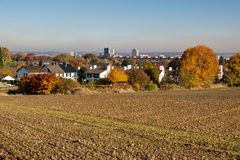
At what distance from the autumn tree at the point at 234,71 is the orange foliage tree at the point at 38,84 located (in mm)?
41889

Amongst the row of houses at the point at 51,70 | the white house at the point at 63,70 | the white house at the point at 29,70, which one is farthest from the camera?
the white house at the point at 63,70

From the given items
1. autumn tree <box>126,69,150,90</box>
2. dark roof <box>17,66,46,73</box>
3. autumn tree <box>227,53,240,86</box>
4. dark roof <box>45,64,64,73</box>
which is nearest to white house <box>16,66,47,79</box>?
dark roof <box>17,66,46,73</box>

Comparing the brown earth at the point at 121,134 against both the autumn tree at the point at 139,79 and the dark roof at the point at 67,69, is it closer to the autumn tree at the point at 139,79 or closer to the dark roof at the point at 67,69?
the autumn tree at the point at 139,79

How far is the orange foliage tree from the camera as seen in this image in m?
54.3

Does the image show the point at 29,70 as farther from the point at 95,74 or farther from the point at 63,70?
the point at 95,74

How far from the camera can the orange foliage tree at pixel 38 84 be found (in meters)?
54.3

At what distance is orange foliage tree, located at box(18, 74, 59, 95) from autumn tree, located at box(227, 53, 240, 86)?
137 feet

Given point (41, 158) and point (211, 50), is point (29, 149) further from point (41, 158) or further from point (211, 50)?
point (211, 50)

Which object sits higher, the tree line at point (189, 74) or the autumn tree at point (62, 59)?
the autumn tree at point (62, 59)

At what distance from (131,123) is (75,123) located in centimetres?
333

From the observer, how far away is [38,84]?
5450 cm

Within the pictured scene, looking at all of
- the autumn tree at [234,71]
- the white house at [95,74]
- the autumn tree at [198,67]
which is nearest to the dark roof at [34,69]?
the white house at [95,74]

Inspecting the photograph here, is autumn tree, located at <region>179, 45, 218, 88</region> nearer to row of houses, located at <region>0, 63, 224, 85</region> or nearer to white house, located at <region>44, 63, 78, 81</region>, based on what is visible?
row of houses, located at <region>0, 63, 224, 85</region>

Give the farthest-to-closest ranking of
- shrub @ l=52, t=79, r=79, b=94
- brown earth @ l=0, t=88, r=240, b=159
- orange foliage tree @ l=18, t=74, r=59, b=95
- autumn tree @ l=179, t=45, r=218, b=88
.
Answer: autumn tree @ l=179, t=45, r=218, b=88 < orange foliage tree @ l=18, t=74, r=59, b=95 < shrub @ l=52, t=79, r=79, b=94 < brown earth @ l=0, t=88, r=240, b=159
